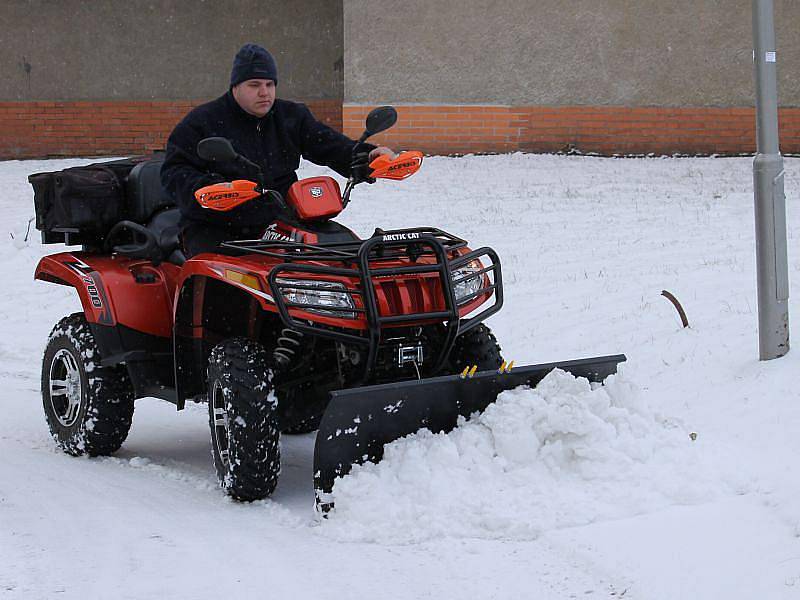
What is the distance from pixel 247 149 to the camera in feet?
18.3

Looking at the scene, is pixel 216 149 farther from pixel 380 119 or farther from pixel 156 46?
pixel 156 46

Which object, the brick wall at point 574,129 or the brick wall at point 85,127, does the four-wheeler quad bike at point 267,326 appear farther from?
the brick wall at point 85,127

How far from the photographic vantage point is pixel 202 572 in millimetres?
4117

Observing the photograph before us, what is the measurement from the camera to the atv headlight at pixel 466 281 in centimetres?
496

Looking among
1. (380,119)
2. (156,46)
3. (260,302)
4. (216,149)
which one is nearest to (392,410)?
(260,302)

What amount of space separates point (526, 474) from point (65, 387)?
280 cm

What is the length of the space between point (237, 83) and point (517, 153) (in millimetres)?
9687

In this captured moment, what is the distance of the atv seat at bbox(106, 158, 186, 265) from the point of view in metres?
5.81

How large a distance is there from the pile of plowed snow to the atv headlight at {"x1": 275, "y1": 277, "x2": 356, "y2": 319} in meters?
0.58

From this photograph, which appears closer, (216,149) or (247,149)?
(216,149)

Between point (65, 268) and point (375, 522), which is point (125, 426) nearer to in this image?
point (65, 268)

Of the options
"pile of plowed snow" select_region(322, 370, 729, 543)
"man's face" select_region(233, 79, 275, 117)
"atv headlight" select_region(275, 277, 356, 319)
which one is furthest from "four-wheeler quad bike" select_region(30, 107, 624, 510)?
"man's face" select_region(233, 79, 275, 117)

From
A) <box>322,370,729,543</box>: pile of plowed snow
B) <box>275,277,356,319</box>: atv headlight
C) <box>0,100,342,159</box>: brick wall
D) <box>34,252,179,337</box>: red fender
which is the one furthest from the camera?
<box>0,100,342,159</box>: brick wall

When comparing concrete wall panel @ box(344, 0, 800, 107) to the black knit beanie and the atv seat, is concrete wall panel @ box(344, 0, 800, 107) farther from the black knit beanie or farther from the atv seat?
the black knit beanie
